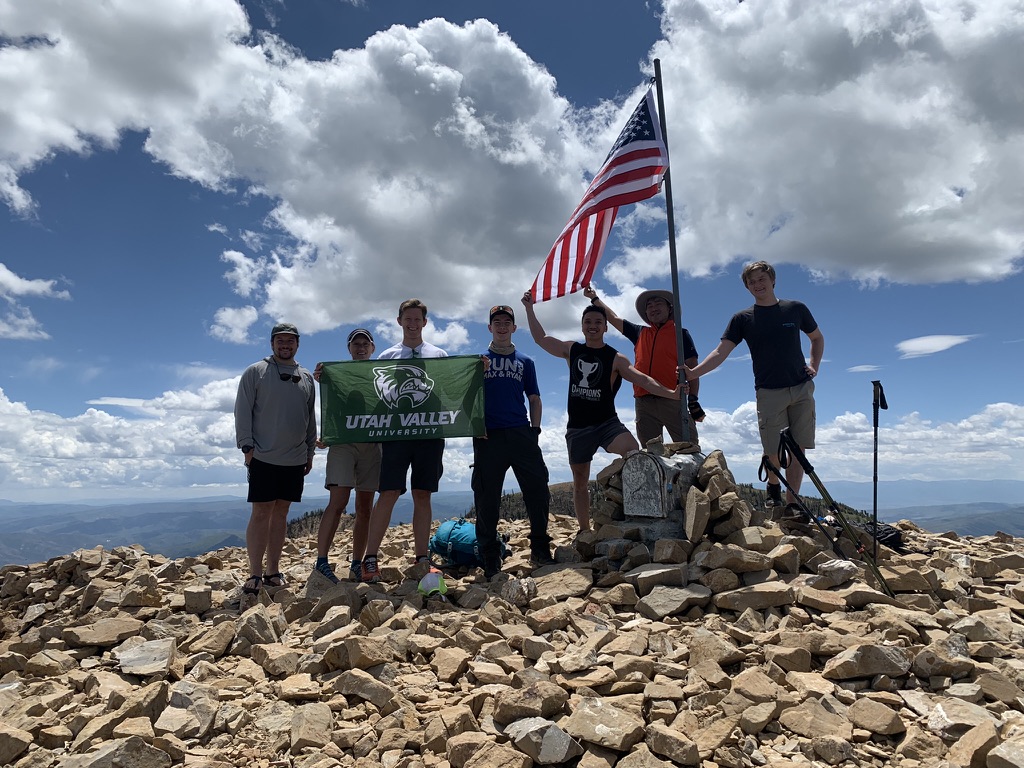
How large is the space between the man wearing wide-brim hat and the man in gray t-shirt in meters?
4.35

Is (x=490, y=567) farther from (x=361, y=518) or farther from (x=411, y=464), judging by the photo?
(x=361, y=518)

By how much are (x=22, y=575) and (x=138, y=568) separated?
201 centimetres

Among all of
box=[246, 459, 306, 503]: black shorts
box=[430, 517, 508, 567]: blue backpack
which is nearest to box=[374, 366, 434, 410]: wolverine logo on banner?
box=[246, 459, 306, 503]: black shorts

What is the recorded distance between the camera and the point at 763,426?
8.31 meters

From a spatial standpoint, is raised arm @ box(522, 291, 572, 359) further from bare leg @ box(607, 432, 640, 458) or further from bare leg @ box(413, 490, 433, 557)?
bare leg @ box(413, 490, 433, 557)

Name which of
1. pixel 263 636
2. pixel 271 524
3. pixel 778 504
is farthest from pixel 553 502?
pixel 263 636

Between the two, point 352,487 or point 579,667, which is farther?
point 352,487

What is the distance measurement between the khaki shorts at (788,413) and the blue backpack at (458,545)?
407cm

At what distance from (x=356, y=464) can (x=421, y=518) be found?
4.02ft

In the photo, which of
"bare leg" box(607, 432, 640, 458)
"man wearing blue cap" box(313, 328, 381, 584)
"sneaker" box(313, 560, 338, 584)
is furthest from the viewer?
"bare leg" box(607, 432, 640, 458)

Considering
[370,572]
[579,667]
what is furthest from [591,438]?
[579,667]

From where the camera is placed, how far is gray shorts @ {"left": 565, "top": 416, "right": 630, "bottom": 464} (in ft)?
26.6

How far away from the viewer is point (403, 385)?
8203 millimetres

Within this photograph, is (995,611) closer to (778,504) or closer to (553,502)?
(778,504)
